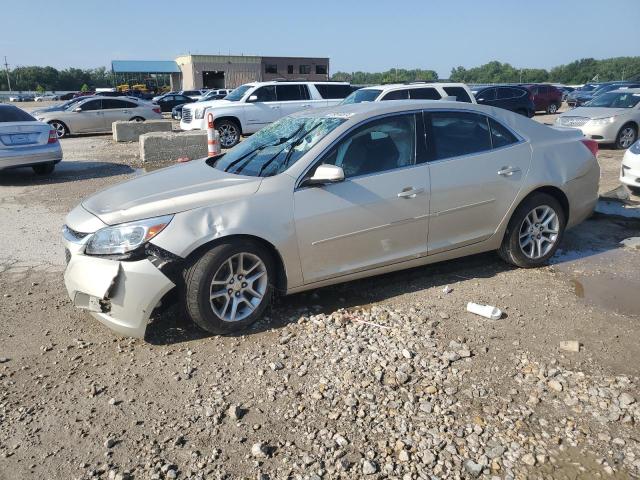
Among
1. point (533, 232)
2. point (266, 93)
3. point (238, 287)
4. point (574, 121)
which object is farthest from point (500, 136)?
point (266, 93)

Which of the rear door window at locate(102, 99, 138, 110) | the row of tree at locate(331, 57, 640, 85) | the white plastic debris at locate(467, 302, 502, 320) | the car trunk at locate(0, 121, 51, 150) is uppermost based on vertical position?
the row of tree at locate(331, 57, 640, 85)

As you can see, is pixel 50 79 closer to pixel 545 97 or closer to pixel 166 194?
pixel 545 97

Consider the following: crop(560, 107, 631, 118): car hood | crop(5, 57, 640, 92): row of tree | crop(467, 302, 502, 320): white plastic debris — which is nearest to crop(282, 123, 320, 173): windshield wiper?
crop(467, 302, 502, 320): white plastic debris

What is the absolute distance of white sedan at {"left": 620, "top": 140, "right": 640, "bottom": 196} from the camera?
315 inches

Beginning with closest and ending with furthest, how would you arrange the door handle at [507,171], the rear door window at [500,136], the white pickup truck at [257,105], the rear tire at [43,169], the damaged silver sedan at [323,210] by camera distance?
the damaged silver sedan at [323,210] < the door handle at [507,171] < the rear door window at [500,136] < the rear tire at [43,169] < the white pickup truck at [257,105]

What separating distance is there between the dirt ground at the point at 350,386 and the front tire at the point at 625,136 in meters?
10.9

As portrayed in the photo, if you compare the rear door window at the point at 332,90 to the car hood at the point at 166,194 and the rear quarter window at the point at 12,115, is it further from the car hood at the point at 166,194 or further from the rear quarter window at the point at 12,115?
the car hood at the point at 166,194

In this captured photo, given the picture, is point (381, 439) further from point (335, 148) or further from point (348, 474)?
point (335, 148)

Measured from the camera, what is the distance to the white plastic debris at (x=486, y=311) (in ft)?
13.9

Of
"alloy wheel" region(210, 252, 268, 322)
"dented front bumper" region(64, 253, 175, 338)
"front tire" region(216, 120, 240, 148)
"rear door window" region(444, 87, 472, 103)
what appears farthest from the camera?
"front tire" region(216, 120, 240, 148)

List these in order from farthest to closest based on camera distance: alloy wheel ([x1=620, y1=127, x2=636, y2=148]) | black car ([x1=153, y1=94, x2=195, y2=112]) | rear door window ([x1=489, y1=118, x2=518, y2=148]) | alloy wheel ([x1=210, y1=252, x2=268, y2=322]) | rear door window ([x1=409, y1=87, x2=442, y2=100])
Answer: black car ([x1=153, y1=94, x2=195, y2=112]) < alloy wheel ([x1=620, y1=127, x2=636, y2=148]) < rear door window ([x1=409, y1=87, x2=442, y2=100]) < rear door window ([x1=489, y1=118, x2=518, y2=148]) < alloy wheel ([x1=210, y1=252, x2=268, y2=322])

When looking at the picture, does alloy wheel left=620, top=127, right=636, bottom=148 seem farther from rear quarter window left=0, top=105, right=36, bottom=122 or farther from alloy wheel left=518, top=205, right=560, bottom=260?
rear quarter window left=0, top=105, right=36, bottom=122

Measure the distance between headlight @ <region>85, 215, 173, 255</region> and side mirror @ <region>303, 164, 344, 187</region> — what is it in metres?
1.10

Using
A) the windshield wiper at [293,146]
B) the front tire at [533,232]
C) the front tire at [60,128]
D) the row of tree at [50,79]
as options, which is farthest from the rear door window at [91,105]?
the row of tree at [50,79]
